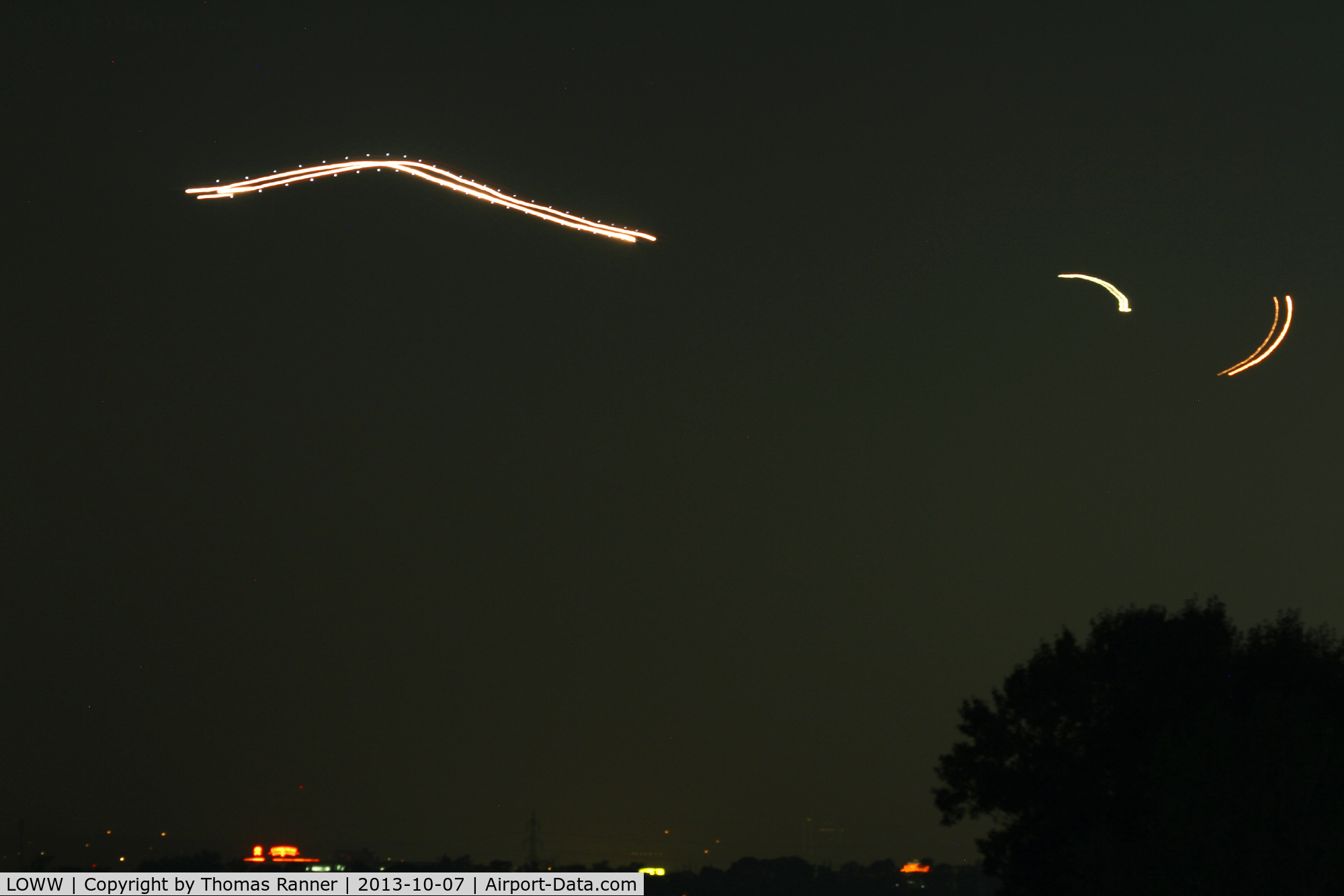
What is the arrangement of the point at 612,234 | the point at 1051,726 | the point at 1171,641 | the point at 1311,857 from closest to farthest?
1. the point at 1311,857
2. the point at 612,234
3. the point at 1171,641
4. the point at 1051,726

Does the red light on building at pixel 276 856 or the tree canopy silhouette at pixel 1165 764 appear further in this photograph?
the red light on building at pixel 276 856

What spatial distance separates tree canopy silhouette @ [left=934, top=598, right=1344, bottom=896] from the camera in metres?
27.6

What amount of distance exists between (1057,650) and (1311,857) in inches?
731

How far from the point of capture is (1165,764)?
3016 cm

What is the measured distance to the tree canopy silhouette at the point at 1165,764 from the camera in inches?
1086

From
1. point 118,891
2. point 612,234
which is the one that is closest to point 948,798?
point 612,234

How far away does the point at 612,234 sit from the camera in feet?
110

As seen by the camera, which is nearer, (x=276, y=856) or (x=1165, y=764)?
(x=1165, y=764)

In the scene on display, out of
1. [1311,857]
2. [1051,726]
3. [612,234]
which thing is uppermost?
[612,234]

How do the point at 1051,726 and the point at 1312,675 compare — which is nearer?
the point at 1312,675

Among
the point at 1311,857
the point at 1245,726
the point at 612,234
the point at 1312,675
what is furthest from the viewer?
the point at 1312,675

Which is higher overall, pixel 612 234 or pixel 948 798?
pixel 612 234

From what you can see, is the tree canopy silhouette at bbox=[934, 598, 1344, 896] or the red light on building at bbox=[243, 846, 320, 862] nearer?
the tree canopy silhouette at bbox=[934, 598, 1344, 896]

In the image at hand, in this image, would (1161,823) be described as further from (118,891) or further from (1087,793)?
(118,891)
